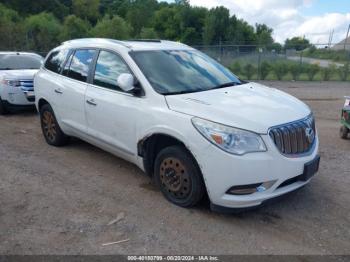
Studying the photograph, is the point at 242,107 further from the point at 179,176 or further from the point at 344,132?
the point at 344,132

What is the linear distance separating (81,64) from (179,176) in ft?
8.16

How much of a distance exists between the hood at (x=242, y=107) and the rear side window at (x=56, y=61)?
103 inches

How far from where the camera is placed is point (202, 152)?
3.66 m

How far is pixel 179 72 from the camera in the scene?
15.4 ft

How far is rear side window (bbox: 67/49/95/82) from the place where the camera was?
5.31 metres

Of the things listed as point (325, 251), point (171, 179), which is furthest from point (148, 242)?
point (325, 251)

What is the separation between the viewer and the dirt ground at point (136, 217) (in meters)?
3.49

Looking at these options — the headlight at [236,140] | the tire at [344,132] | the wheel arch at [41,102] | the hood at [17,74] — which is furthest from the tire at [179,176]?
the hood at [17,74]

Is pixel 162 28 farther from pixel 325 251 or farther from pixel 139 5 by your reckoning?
pixel 325 251

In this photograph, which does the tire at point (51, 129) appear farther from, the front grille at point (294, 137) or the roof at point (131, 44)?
the front grille at point (294, 137)

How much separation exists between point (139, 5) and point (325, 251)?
314 ft

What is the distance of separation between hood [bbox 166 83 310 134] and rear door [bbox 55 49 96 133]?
5.53ft

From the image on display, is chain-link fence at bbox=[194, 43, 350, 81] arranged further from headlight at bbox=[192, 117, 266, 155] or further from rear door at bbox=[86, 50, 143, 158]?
headlight at bbox=[192, 117, 266, 155]

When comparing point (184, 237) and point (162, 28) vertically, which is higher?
point (162, 28)
